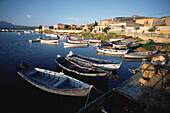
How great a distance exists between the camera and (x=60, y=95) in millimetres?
10977

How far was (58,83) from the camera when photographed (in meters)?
10.9

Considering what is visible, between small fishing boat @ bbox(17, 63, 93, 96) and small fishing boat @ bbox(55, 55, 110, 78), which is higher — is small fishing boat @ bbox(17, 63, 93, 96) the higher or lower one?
the lower one

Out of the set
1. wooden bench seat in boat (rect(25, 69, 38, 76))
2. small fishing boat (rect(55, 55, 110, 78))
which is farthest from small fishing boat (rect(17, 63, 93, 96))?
small fishing boat (rect(55, 55, 110, 78))

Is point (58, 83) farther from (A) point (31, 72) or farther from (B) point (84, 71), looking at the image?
(A) point (31, 72)

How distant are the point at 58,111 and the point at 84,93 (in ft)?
11.2

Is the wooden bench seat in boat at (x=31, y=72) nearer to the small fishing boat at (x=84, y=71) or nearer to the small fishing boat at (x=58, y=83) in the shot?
the small fishing boat at (x=58, y=83)

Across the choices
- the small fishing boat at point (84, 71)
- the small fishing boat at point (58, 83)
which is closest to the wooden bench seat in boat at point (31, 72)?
the small fishing boat at point (58, 83)

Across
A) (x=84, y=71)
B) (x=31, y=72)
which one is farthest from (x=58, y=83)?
(x=31, y=72)

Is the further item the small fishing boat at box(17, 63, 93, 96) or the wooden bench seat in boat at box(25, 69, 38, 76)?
the wooden bench seat in boat at box(25, 69, 38, 76)

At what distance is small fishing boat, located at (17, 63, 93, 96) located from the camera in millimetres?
9709

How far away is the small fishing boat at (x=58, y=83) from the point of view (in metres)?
9.71

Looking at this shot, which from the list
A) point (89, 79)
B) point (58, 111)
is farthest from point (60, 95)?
point (89, 79)

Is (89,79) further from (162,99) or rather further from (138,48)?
(138,48)

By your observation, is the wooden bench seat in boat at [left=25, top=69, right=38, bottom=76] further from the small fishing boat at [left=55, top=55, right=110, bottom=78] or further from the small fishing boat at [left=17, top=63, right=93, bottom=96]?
the small fishing boat at [left=55, top=55, right=110, bottom=78]
